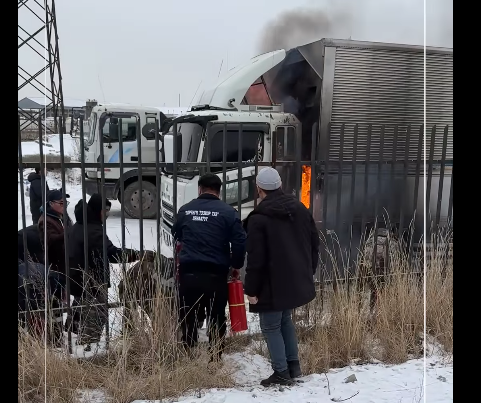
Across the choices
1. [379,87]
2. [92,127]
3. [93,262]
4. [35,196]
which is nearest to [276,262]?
[93,262]

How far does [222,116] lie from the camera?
22.5 feet

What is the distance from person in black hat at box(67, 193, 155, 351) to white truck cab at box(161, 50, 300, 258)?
6.88 ft

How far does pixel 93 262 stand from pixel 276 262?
1.59 meters

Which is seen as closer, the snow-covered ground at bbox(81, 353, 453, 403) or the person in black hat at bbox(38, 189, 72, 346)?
the snow-covered ground at bbox(81, 353, 453, 403)

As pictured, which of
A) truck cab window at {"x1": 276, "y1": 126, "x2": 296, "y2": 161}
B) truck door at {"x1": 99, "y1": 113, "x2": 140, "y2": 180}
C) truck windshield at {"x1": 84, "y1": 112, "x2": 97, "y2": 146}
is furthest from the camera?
truck windshield at {"x1": 84, "y1": 112, "x2": 97, "y2": 146}

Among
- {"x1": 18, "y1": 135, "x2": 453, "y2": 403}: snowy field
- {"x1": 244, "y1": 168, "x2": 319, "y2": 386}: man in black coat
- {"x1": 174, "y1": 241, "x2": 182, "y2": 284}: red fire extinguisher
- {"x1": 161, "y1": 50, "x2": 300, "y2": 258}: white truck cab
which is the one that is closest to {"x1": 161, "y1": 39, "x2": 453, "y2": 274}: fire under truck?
{"x1": 161, "y1": 50, "x2": 300, "y2": 258}: white truck cab

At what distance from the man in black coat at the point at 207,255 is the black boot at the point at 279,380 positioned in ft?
1.41

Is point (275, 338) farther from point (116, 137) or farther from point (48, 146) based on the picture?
point (116, 137)

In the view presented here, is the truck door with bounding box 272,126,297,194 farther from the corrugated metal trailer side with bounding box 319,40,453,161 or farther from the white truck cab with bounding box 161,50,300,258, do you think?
the corrugated metal trailer side with bounding box 319,40,453,161

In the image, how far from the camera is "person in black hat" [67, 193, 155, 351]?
361 centimetres

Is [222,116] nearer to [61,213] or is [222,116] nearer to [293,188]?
[293,188]

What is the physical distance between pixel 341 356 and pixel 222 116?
416 centimetres

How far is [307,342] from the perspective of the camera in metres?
3.90

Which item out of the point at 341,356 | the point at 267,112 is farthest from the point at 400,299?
the point at 267,112
